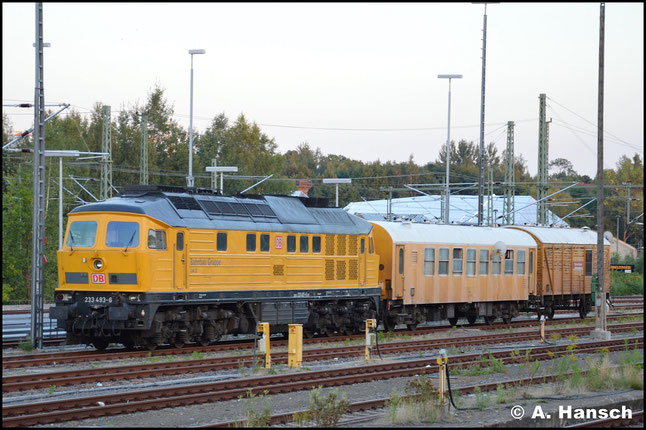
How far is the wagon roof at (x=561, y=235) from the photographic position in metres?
37.1

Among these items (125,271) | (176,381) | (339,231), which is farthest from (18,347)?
(339,231)

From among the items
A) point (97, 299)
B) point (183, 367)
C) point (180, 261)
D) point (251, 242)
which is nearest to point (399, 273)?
point (251, 242)

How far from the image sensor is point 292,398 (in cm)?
1645

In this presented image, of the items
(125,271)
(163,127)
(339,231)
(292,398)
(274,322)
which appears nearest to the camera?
(292,398)

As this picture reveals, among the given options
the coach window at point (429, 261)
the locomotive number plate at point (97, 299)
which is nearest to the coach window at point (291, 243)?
the locomotive number plate at point (97, 299)

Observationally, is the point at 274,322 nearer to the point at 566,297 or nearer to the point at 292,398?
the point at 292,398

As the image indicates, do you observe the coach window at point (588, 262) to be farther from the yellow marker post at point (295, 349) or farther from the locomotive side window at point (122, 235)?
the locomotive side window at point (122, 235)

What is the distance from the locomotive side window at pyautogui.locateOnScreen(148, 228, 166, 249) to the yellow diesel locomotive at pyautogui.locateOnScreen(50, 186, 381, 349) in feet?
0.08

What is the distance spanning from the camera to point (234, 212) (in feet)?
80.2

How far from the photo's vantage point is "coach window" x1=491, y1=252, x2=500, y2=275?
33562mm

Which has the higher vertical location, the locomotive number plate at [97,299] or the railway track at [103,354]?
the locomotive number plate at [97,299]

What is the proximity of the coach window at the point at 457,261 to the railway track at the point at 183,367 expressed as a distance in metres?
4.83

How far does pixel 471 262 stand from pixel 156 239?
14.2 meters

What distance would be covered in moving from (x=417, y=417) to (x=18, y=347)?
1341 centimetres
